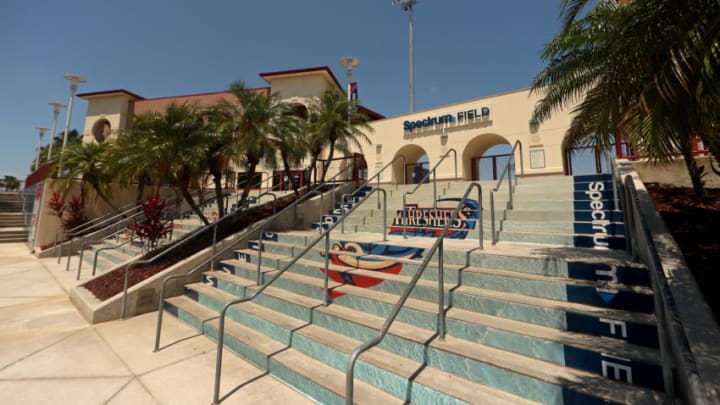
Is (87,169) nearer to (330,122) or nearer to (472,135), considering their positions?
(330,122)

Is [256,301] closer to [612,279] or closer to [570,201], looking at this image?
[612,279]

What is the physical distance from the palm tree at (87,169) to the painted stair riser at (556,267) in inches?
673

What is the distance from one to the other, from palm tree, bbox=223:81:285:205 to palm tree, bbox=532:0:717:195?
750cm

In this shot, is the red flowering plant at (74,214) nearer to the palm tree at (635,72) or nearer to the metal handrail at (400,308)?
the metal handrail at (400,308)

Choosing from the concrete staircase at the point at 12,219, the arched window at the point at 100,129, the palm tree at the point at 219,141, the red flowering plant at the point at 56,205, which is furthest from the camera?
the arched window at the point at 100,129

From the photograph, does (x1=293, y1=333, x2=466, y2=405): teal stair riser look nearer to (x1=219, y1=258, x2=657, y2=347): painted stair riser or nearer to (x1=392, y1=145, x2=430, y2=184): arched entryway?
(x1=219, y1=258, x2=657, y2=347): painted stair riser

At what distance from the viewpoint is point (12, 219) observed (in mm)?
21219

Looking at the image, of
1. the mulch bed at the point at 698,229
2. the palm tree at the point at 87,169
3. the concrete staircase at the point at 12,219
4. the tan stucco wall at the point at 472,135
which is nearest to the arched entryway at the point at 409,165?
the tan stucco wall at the point at 472,135

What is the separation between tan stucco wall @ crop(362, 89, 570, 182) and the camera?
12.9 m

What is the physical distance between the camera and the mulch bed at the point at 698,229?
11.1 ft

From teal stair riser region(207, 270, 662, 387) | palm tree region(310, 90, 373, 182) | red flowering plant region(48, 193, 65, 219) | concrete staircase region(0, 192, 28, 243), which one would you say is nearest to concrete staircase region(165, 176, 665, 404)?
teal stair riser region(207, 270, 662, 387)

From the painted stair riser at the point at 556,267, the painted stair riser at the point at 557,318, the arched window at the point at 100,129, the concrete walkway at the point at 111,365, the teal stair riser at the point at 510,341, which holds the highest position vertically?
the arched window at the point at 100,129

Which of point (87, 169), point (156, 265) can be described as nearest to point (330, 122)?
point (156, 265)

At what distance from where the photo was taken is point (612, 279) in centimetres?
330
